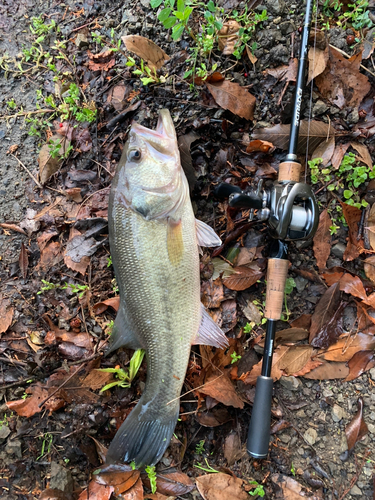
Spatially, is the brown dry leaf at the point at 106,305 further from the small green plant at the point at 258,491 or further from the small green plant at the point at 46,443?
the small green plant at the point at 258,491

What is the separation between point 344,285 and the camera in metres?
2.66

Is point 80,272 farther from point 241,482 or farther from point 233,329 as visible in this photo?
point 241,482

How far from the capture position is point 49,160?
308cm

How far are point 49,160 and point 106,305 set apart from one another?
57.6 inches

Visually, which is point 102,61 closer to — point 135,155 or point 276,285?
point 135,155

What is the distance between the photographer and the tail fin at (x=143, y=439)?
2543 mm

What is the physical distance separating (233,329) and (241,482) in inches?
45.3

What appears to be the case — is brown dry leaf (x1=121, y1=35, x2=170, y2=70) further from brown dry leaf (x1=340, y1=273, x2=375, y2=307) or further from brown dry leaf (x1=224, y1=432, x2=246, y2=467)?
brown dry leaf (x1=224, y1=432, x2=246, y2=467)

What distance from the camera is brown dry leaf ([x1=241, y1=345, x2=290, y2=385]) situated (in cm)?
263

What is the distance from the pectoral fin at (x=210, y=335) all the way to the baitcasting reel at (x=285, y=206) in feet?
2.81

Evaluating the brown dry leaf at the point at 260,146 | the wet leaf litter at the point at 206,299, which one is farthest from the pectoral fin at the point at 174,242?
the brown dry leaf at the point at 260,146

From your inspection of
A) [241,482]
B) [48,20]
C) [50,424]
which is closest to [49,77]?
[48,20]

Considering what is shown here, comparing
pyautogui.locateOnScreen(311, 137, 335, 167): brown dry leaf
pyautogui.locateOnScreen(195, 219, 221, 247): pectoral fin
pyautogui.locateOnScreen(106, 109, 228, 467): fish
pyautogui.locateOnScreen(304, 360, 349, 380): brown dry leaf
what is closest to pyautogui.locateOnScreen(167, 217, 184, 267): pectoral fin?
pyautogui.locateOnScreen(106, 109, 228, 467): fish

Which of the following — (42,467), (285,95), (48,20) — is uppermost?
(48,20)
